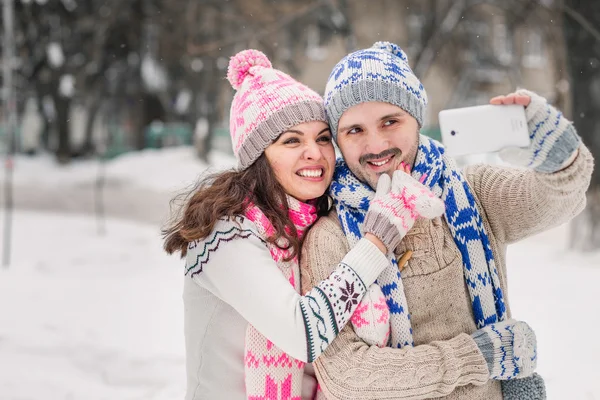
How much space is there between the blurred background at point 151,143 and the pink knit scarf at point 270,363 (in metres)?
0.60

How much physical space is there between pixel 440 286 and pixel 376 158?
1.46 ft

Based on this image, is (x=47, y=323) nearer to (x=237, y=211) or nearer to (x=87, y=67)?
(x=237, y=211)

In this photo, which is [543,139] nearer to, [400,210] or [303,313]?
[400,210]

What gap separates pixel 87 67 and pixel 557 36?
10645 millimetres

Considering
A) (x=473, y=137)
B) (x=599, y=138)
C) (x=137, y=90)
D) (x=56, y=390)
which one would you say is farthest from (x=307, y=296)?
(x=137, y=90)

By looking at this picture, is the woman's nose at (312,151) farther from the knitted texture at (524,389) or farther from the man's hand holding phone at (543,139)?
the knitted texture at (524,389)

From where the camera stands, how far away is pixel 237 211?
6.68 ft

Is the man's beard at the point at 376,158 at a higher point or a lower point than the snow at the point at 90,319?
higher

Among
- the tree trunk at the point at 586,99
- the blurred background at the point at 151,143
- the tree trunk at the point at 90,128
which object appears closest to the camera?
the blurred background at the point at 151,143

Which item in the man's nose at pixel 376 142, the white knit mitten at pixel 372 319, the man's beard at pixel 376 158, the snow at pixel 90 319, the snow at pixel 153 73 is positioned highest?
the snow at pixel 153 73

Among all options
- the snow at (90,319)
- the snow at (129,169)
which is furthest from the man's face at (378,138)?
the snow at (129,169)

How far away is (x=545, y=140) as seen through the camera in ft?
5.83

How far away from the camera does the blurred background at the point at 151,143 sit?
4367 mm

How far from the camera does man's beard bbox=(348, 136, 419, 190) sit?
195 centimetres
